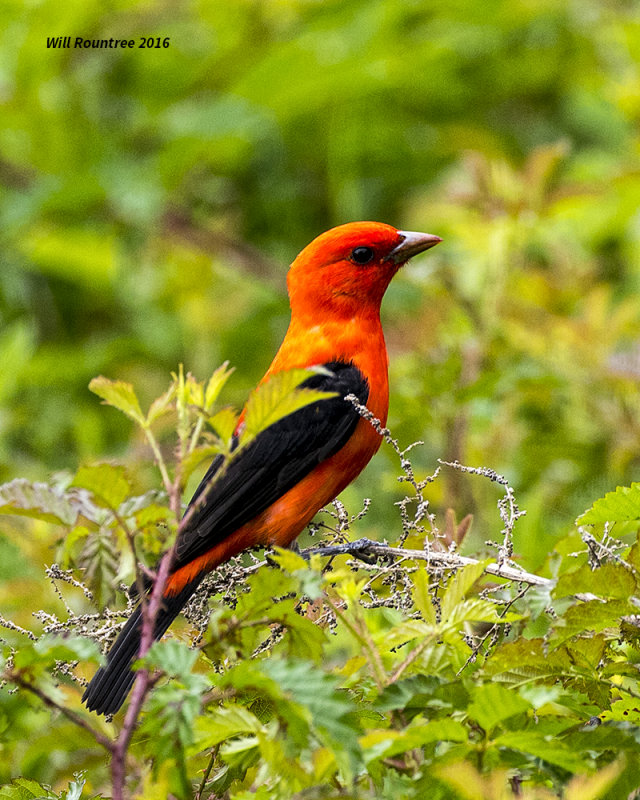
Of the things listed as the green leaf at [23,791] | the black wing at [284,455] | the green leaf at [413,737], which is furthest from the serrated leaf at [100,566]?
the black wing at [284,455]

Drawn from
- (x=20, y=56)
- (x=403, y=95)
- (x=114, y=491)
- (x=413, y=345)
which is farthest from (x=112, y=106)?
(x=114, y=491)

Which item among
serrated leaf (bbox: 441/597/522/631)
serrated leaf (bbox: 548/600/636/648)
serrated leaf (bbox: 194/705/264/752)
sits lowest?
serrated leaf (bbox: 548/600/636/648)

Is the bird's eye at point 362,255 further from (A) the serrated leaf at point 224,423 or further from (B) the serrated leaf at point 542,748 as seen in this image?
(B) the serrated leaf at point 542,748

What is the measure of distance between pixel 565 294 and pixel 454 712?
341cm

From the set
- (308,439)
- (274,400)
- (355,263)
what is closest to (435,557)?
(274,400)

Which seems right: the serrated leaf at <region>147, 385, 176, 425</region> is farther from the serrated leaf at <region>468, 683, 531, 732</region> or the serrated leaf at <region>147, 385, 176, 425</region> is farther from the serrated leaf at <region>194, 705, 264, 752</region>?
the serrated leaf at <region>468, 683, 531, 732</region>

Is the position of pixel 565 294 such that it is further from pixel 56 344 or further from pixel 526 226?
pixel 56 344

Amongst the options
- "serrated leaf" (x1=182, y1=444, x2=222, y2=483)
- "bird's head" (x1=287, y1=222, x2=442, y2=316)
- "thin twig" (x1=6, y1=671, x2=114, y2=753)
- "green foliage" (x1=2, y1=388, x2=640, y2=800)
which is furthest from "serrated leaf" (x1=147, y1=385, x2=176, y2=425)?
"bird's head" (x1=287, y1=222, x2=442, y2=316)

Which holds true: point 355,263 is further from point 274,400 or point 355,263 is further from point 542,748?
point 542,748

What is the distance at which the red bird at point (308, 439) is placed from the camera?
2746 mm

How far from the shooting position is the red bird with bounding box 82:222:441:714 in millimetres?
2746

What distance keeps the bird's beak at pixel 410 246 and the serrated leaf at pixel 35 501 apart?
2223 millimetres

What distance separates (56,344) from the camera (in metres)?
6.22

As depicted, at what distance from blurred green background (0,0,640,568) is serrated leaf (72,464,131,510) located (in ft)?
10.2
